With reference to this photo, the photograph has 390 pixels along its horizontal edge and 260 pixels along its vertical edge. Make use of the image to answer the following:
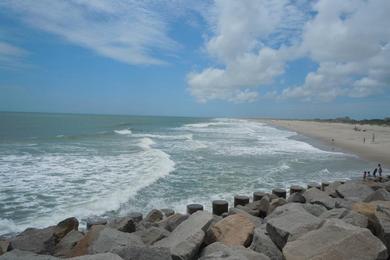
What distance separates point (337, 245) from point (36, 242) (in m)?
5.20

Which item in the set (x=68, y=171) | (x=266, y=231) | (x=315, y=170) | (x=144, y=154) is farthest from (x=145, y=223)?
(x=144, y=154)

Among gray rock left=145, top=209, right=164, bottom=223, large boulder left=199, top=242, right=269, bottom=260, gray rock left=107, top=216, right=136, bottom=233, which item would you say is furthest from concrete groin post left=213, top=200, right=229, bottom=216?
large boulder left=199, top=242, right=269, bottom=260

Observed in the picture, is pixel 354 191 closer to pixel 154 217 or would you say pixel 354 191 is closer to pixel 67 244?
pixel 154 217

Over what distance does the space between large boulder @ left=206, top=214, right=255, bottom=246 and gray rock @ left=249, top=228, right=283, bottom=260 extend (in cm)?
26

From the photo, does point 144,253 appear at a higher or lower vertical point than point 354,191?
higher

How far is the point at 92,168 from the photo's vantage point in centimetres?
1762

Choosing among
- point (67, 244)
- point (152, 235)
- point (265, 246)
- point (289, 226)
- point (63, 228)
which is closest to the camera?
point (265, 246)

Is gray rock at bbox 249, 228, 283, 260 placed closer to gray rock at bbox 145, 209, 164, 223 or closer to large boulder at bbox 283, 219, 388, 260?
large boulder at bbox 283, 219, 388, 260

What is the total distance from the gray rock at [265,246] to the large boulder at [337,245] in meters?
0.39

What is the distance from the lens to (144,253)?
13.5ft

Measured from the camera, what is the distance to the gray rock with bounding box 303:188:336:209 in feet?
25.8

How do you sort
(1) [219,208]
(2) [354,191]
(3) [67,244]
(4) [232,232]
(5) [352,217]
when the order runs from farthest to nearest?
(2) [354,191], (1) [219,208], (3) [67,244], (4) [232,232], (5) [352,217]

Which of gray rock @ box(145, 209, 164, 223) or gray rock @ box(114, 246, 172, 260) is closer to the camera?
gray rock @ box(114, 246, 172, 260)

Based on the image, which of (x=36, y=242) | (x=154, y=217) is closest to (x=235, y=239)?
(x=154, y=217)
